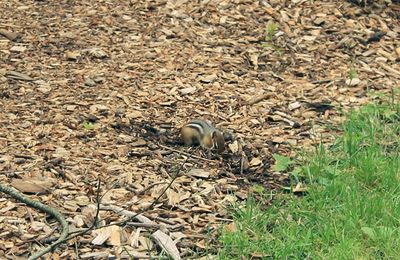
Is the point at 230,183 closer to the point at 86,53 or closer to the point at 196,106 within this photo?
the point at 196,106

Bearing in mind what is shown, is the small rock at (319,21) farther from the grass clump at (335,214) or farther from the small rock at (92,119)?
the small rock at (92,119)

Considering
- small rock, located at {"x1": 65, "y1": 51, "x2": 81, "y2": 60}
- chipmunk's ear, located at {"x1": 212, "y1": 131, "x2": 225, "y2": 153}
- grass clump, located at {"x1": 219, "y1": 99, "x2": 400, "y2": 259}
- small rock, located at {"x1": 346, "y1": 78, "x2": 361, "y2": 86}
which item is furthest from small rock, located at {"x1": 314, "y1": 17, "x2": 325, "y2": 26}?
chipmunk's ear, located at {"x1": 212, "y1": 131, "x2": 225, "y2": 153}

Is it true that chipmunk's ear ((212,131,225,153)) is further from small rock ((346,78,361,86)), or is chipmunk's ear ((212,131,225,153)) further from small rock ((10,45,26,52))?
small rock ((10,45,26,52))

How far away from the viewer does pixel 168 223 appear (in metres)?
4.22

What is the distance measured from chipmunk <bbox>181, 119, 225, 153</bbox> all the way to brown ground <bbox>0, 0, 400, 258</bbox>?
0.23 ft

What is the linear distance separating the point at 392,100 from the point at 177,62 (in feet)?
5.06

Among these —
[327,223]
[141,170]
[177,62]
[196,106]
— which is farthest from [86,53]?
[327,223]

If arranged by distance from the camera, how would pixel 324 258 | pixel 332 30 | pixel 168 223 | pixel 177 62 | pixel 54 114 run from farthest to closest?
pixel 332 30
pixel 177 62
pixel 54 114
pixel 168 223
pixel 324 258

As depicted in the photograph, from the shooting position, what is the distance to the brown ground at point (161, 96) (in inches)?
170

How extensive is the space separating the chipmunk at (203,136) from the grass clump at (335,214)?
54 cm

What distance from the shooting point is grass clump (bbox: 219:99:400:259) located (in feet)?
13.2

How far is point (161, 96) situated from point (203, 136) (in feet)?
2.36

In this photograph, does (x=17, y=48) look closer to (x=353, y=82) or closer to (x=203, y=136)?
(x=203, y=136)

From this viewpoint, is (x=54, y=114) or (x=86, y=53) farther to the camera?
(x=86, y=53)
